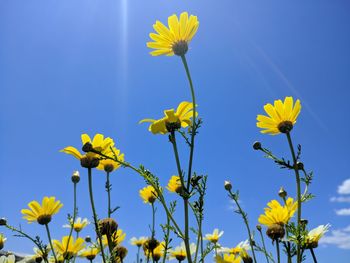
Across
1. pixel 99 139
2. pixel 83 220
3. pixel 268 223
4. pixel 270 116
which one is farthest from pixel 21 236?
pixel 270 116

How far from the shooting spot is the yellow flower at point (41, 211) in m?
4.11

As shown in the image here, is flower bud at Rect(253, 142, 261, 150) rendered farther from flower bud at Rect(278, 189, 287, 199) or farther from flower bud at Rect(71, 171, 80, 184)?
flower bud at Rect(71, 171, 80, 184)

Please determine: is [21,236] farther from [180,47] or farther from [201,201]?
[180,47]

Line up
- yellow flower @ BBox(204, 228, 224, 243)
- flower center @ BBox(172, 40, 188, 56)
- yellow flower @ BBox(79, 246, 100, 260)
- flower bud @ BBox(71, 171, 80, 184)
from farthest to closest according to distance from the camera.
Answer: yellow flower @ BBox(204, 228, 224, 243), yellow flower @ BBox(79, 246, 100, 260), flower bud @ BBox(71, 171, 80, 184), flower center @ BBox(172, 40, 188, 56)

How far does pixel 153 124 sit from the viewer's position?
2105mm

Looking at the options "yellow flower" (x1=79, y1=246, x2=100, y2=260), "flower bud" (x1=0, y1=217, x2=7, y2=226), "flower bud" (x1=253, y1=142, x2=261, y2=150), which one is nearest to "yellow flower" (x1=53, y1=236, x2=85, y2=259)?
"yellow flower" (x1=79, y1=246, x2=100, y2=260)

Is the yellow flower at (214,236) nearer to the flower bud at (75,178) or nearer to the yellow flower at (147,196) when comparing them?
the yellow flower at (147,196)

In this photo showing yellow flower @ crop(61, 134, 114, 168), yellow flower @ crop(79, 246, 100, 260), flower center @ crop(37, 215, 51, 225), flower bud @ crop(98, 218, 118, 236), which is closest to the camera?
yellow flower @ crop(61, 134, 114, 168)

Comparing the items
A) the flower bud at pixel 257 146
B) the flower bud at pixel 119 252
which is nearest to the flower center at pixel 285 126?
the flower bud at pixel 257 146

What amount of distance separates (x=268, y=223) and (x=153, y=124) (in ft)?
5.40

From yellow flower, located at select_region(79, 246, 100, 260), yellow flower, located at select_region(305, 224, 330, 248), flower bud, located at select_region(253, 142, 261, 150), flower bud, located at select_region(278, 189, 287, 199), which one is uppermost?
flower bud, located at select_region(278, 189, 287, 199)

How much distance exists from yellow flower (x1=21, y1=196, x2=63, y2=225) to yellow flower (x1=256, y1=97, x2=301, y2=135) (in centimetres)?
255

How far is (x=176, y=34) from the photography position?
7.97 feet

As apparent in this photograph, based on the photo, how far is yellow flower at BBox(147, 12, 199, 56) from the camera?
2.41 metres
